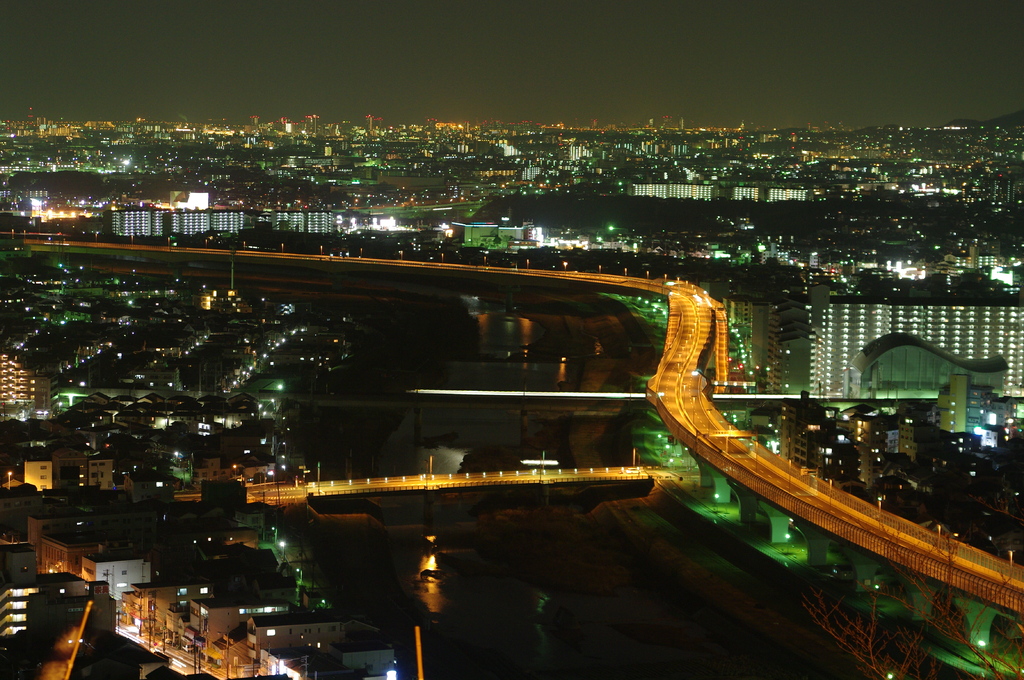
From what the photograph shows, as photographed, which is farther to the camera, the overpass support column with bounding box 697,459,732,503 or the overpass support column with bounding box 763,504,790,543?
the overpass support column with bounding box 697,459,732,503

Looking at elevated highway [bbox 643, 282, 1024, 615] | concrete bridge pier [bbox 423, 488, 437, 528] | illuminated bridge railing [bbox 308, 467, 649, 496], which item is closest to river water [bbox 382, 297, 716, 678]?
concrete bridge pier [bbox 423, 488, 437, 528]

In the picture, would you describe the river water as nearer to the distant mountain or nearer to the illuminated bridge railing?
the illuminated bridge railing

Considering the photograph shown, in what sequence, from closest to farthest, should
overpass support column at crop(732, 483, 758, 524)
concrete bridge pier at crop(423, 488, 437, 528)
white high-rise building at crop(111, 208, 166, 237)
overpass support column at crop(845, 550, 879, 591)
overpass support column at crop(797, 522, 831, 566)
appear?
overpass support column at crop(845, 550, 879, 591), overpass support column at crop(797, 522, 831, 566), overpass support column at crop(732, 483, 758, 524), concrete bridge pier at crop(423, 488, 437, 528), white high-rise building at crop(111, 208, 166, 237)

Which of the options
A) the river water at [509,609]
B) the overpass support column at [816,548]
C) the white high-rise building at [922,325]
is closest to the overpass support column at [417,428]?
the river water at [509,609]

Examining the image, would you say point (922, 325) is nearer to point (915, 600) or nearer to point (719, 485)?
point (719, 485)

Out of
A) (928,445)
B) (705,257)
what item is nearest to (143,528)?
(928,445)

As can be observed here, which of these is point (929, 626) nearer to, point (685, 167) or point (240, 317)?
point (240, 317)

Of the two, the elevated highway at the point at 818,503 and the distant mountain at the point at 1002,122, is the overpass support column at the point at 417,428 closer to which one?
the elevated highway at the point at 818,503
